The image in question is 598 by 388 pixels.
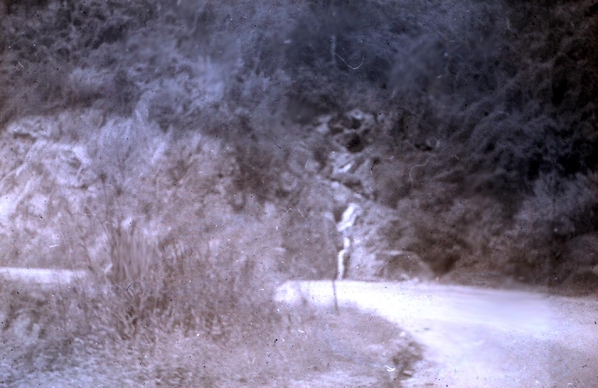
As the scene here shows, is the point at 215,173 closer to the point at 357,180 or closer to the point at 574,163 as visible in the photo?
the point at 357,180

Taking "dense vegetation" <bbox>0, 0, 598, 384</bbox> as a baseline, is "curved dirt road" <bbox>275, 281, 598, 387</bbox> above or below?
below

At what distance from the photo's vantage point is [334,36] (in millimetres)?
1567

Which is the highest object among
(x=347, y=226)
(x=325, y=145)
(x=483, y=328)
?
(x=325, y=145)

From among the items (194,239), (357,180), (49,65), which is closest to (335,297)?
(357,180)

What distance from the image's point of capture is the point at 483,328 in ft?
5.16

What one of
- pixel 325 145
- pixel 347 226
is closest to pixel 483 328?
pixel 347 226

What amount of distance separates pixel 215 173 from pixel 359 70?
1.89 feet

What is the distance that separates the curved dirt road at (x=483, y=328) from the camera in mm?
1561

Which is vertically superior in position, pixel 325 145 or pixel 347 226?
pixel 325 145

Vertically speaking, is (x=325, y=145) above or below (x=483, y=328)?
above

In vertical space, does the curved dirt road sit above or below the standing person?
below

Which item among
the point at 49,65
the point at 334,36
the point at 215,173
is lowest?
the point at 215,173

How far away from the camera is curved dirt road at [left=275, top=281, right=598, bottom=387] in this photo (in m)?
1.56

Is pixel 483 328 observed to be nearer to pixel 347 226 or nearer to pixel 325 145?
pixel 347 226
